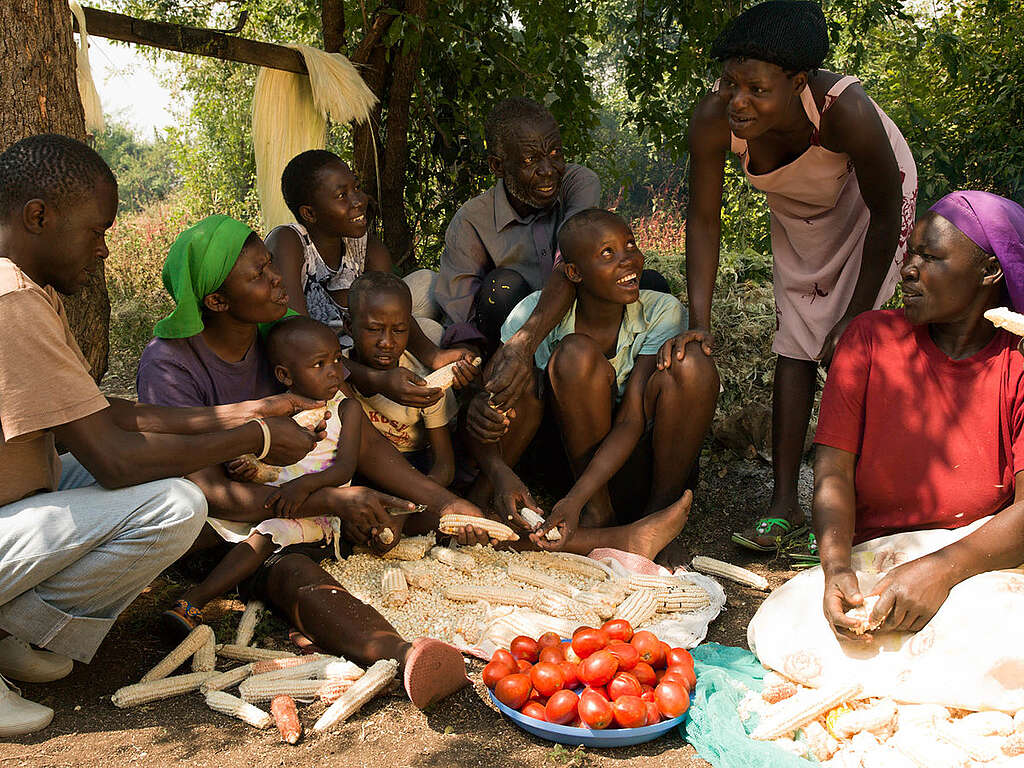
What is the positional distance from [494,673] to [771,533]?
1.68 m

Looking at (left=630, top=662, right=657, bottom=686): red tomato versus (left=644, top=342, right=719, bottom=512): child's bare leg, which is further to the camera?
(left=644, top=342, right=719, bottom=512): child's bare leg

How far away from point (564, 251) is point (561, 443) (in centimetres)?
87

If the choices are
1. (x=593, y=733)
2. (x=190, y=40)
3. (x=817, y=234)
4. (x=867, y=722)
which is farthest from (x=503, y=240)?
(x=867, y=722)

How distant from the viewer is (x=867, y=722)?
2375 mm

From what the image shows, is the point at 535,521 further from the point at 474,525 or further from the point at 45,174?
the point at 45,174

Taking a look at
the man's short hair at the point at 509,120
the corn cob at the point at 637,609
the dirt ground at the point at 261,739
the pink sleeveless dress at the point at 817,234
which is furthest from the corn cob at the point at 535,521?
the man's short hair at the point at 509,120

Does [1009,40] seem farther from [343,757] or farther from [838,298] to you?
[343,757]

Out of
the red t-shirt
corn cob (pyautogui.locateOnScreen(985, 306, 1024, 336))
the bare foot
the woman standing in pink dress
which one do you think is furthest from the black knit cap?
the bare foot

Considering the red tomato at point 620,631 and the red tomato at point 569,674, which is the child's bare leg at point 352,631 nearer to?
the red tomato at point 569,674

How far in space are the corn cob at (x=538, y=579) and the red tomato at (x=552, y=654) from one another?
0.51 meters

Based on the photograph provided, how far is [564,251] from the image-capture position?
3.85 meters

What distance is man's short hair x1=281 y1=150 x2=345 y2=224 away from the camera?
13.8 feet

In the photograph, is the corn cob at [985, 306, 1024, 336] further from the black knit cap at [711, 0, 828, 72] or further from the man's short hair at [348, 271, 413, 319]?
the man's short hair at [348, 271, 413, 319]

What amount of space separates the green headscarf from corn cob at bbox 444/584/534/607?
1.30 metres
